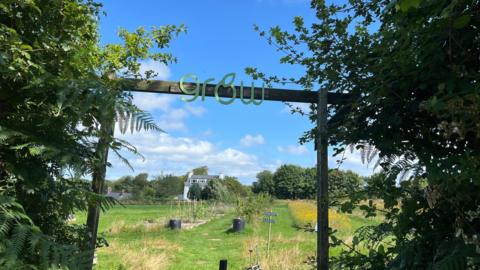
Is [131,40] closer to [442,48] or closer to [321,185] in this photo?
[321,185]

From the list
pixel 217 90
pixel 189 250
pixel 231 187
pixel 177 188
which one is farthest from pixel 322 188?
pixel 177 188

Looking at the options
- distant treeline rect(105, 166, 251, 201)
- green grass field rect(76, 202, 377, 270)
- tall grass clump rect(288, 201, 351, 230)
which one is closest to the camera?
tall grass clump rect(288, 201, 351, 230)

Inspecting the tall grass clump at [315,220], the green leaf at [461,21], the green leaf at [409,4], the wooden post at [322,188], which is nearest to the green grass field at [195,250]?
the tall grass clump at [315,220]

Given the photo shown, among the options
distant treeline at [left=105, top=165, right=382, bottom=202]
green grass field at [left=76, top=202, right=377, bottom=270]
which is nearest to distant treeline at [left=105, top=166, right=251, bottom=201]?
distant treeline at [left=105, top=165, right=382, bottom=202]

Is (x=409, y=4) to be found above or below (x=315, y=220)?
above

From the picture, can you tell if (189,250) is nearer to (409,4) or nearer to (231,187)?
(409,4)

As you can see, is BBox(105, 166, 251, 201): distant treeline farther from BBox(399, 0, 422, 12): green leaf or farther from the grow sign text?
BBox(399, 0, 422, 12): green leaf

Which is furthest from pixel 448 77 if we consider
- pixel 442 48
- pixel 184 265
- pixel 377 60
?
pixel 184 265

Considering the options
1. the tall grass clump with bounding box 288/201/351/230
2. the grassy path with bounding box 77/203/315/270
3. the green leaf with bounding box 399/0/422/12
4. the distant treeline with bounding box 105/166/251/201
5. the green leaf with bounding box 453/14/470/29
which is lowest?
the grassy path with bounding box 77/203/315/270

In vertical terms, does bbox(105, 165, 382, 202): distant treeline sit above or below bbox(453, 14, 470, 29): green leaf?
above

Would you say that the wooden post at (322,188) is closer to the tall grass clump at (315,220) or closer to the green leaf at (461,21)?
the tall grass clump at (315,220)

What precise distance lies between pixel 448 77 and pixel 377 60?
595 mm

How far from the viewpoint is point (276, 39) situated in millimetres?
3045

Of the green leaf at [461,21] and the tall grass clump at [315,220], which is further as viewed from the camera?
the tall grass clump at [315,220]
